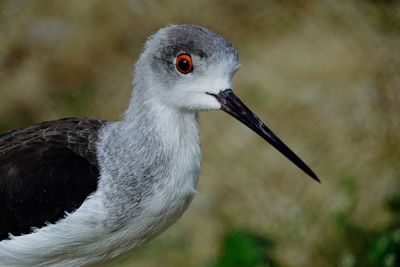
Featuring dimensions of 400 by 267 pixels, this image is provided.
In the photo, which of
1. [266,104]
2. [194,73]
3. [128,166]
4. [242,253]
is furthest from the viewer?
[266,104]

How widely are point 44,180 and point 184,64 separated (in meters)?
0.89

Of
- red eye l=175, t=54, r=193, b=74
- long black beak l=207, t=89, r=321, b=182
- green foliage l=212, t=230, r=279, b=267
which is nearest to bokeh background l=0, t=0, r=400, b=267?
green foliage l=212, t=230, r=279, b=267

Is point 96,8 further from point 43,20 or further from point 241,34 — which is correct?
point 241,34

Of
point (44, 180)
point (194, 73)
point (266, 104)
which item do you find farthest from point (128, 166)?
point (266, 104)

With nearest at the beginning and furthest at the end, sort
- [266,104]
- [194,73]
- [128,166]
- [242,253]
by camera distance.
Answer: [194,73] → [128,166] → [242,253] → [266,104]

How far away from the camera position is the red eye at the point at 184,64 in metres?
4.33

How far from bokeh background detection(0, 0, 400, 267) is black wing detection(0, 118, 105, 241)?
4.22 ft

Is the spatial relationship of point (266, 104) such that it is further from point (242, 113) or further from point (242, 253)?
point (242, 113)

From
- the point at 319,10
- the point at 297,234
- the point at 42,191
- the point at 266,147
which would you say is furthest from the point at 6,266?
the point at 319,10

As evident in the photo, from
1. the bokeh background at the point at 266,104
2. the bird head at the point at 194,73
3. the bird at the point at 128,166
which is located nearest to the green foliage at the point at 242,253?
the bokeh background at the point at 266,104

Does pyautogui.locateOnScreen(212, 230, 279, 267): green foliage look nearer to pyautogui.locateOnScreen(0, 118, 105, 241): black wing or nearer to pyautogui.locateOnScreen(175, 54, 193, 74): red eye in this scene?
pyautogui.locateOnScreen(0, 118, 105, 241): black wing

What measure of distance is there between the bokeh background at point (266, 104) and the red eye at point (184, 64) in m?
1.48

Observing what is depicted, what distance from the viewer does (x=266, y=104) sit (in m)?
7.32

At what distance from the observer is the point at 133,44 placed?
302 inches
